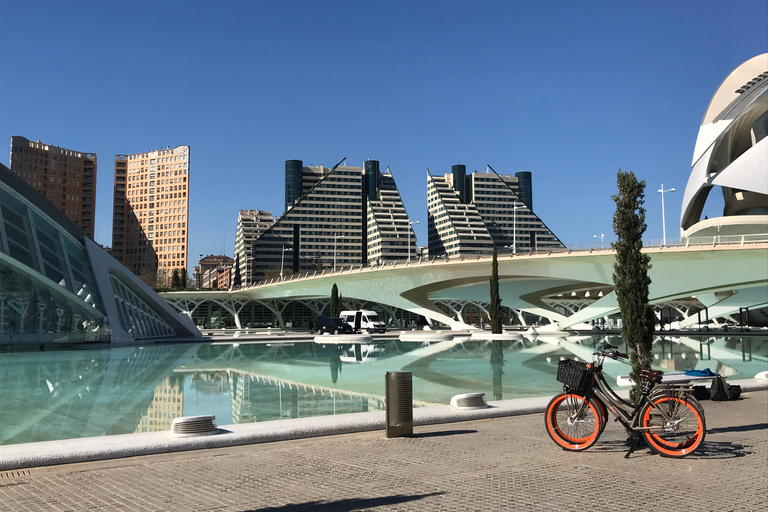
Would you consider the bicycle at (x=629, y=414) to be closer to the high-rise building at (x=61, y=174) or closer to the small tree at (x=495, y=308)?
the small tree at (x=495, y=308)

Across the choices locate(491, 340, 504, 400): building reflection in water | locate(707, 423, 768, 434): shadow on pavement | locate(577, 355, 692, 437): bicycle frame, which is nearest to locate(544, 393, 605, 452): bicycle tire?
locate(577, 355, 692, 437): bicycle frame

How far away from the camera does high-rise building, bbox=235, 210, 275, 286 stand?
17270cm

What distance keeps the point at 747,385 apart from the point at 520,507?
10924 millimetres

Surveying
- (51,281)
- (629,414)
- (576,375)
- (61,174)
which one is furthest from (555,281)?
(61,174)

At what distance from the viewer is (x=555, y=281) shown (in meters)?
53.7

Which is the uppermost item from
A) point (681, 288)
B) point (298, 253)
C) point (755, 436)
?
point (298, 253)

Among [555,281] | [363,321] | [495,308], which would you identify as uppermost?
[555,281]

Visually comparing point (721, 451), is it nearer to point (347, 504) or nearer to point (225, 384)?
point (347, 504)

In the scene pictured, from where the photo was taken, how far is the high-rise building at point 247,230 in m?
173

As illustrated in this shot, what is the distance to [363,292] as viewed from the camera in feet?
200

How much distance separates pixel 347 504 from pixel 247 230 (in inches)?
7229

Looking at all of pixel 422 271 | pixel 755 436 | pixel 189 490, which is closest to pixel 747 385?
pixel 755 436

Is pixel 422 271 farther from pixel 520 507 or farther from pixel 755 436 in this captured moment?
pixel 520 507

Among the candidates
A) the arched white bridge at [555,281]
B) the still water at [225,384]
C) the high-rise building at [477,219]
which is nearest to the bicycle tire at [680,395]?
the still water at [225,384]
